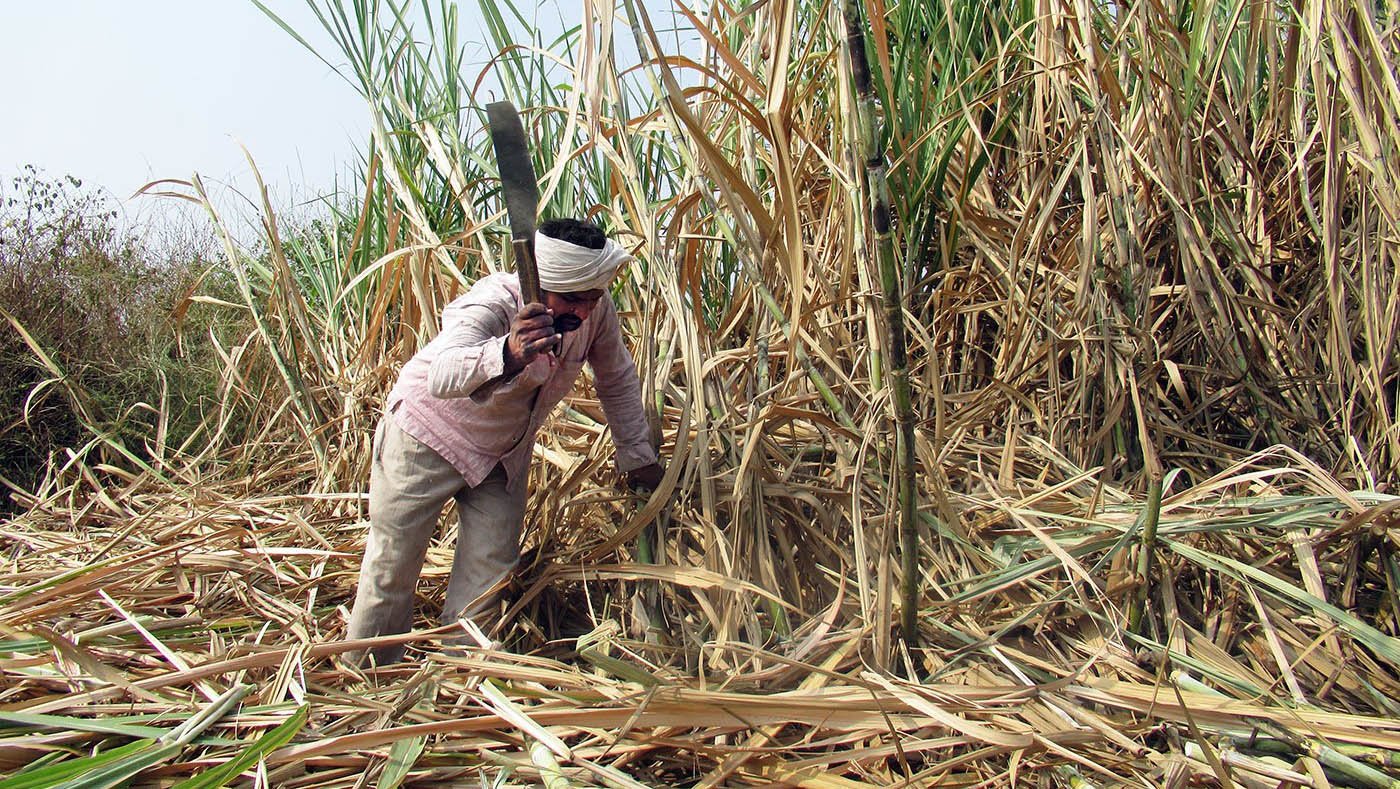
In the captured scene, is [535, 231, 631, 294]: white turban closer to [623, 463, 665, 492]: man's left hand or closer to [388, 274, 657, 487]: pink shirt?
[388, 274, 657, 487]: pink shirt

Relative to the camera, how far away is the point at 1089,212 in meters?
1.73

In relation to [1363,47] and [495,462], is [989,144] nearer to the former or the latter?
[1363,47]

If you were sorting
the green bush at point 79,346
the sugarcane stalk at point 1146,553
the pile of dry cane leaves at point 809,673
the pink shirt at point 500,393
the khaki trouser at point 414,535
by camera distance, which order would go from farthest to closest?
the green bush at point 79,346 < the khaki trouser at point 414,535 < the pink shirt at point 500,393 < the sugarcane stalk at point 1146,553 < the pile of dry cane leaves at point 809,673

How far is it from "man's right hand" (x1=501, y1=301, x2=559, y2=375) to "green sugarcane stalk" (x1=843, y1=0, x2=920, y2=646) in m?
0.60

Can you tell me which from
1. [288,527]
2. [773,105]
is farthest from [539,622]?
[773,105]

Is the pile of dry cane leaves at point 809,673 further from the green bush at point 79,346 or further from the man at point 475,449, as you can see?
the green bush at point 79,346

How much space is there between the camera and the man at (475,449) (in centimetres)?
180

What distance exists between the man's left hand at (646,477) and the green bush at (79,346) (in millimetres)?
2453

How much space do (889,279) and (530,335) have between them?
0.65 meters

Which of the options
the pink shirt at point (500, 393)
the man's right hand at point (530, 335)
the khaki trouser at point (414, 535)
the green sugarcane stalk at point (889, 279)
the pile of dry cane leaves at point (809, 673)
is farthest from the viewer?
the khaki trouser at point (414, 535)

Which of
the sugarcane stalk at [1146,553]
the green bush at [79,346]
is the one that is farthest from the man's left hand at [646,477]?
the green bush at [79,346]

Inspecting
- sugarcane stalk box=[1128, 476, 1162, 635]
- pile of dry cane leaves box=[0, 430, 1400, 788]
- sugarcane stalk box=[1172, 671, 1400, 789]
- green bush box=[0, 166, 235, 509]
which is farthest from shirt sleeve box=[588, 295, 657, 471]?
green bush box=[0, 166, 235, 509]

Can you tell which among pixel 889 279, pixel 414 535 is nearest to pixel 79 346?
pixel 414 535

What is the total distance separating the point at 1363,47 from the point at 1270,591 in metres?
0.95
